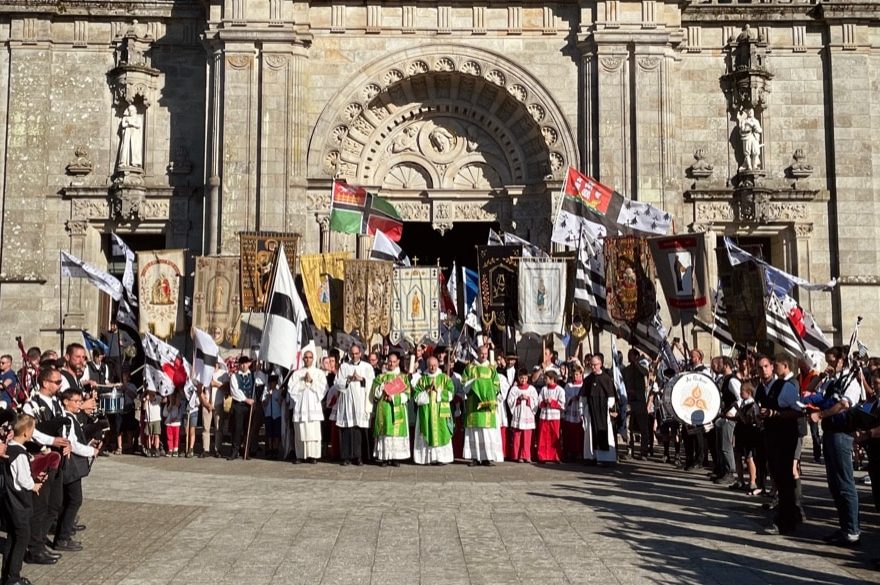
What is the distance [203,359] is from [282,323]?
1.81 m

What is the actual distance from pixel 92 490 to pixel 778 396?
869 centimetres

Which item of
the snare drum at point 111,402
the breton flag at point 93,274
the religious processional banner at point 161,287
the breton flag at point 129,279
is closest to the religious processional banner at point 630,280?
the religious processional banner at point 161,287

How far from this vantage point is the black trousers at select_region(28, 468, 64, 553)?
28.4 ft

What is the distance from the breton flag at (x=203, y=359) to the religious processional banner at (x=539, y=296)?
574cm

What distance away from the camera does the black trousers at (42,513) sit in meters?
8.65

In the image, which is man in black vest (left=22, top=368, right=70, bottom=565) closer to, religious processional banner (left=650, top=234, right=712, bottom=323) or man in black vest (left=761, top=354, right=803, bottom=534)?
man in black vest (left=761, top=354, right=803, bottom=534)

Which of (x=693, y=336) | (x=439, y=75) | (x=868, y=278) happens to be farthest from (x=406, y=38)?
(x=868, y=278)

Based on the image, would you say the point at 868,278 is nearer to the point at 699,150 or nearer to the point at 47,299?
the point at 699,150

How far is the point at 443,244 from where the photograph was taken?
27016mm

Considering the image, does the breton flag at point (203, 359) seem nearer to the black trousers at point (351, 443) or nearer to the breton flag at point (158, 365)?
the breton flag at point (158, 365)

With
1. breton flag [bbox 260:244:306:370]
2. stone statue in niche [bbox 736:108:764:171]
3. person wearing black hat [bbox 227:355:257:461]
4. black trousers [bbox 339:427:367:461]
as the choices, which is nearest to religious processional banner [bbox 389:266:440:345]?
breton flag [bbox 260:244:306:370]

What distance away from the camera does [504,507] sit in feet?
36.9

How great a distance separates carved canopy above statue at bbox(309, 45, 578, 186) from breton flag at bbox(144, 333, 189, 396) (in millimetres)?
6533

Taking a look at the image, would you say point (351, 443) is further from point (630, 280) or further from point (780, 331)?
point (780, 331)
